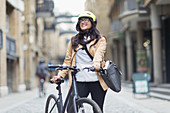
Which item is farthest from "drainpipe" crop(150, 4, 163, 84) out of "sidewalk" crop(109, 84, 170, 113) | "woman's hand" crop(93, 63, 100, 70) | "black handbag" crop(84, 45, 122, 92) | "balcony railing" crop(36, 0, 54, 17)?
"woman's hand" crop(93, 63, 100, 70)

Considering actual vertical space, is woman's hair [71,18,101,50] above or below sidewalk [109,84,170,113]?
above

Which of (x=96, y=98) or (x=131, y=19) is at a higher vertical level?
(x=131, y=19)

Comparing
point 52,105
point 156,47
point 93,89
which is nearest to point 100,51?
point 93,89

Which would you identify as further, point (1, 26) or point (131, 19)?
point (131, 19)

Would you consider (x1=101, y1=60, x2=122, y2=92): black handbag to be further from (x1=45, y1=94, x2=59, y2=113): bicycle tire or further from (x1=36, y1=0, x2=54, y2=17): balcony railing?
(x1=36, y1=0, x2=54, y2=17): balcony railing

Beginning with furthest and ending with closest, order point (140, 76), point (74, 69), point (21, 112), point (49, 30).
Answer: point (49, 30), point (140, 76), point (21, 112), point (74, 69)

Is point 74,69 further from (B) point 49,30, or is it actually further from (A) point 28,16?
(B) point 49,30

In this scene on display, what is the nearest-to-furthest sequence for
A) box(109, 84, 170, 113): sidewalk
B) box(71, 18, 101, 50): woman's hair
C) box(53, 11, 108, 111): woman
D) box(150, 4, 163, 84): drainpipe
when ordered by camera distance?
box(53, 11, 108, 111): woman, box(71, 18, 101, 50): woman's hair, box(109, 84, 170, 113): sidewalk, box(150, 4, 163, 84): drainpipe

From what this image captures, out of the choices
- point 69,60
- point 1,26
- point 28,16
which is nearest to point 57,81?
point 69,60

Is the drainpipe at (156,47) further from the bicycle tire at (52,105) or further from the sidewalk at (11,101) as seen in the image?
the bicycle tire at (52,105)

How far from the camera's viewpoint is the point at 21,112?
9508 mm

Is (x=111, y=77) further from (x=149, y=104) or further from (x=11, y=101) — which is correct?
(x=11, y=101)

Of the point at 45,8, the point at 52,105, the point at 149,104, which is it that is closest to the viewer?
the point at 52,105

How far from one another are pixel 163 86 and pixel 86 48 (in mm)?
13976
